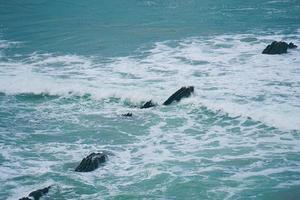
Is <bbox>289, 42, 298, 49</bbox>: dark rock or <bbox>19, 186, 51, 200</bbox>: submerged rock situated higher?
<bbox>289, 42, 298, 49</bbox>: dark rock

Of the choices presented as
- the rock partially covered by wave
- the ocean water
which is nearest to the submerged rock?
the ocean water

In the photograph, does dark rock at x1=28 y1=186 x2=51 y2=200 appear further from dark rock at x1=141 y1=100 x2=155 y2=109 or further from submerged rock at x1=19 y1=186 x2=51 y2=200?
dark rock at x1=141 y1=100 x2=155 y2=109

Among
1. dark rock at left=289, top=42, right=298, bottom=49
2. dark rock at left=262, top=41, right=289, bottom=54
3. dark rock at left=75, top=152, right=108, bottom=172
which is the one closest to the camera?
dark rock at left=75, top=152, right=108, bottom=172

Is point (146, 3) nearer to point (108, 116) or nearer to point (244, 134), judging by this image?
point (108, 116)

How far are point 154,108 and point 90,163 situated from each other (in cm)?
608

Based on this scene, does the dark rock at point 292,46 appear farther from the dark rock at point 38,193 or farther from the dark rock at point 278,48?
the dark rock at point 38,193

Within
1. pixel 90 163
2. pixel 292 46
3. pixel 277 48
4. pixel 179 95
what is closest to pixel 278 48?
pixel 277 48

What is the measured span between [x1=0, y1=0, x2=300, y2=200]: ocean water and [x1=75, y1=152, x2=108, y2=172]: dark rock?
0.22 m

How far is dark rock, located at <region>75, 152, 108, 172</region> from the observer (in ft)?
48.2

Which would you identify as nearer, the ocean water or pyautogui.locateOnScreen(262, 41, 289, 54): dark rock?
the ocean water

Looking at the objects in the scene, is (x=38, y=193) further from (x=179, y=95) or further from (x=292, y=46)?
(x=292, y=46)

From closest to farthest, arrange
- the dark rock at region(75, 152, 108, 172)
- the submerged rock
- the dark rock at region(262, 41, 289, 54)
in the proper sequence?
the submerged rock
the dark rock at region(75, 152, 108, 172)
the dark rock at region(262, 41, 289, 54)

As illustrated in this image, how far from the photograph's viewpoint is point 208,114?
19531mm

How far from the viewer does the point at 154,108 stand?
20.3 m
